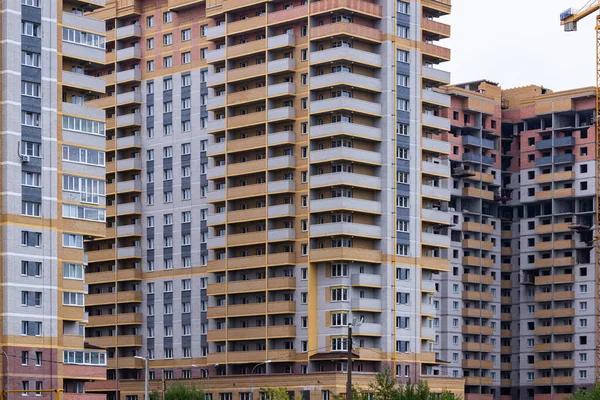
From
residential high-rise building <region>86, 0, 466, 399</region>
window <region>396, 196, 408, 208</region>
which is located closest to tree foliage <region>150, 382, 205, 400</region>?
residential high-rise building <region>86, 0, 466, 399</region>

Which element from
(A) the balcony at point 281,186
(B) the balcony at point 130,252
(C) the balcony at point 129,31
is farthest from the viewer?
(C) the balcony at point 129,31

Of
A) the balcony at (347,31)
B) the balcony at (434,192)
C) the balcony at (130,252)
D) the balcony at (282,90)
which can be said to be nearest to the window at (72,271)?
the balcony at (282,90)

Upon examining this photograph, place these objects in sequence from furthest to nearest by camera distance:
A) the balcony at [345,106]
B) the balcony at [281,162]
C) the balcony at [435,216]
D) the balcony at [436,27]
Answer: the balcony at [436,27] < the balcony at [435,216] < the balcony at [281,162] < the balcony at [345,106]

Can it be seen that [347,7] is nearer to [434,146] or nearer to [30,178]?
[434,146]

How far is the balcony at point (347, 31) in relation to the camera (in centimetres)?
16538

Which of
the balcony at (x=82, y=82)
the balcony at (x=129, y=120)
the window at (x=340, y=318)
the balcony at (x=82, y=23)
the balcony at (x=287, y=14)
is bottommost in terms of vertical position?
the window at (x=340, y=318)

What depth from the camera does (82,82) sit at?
142m

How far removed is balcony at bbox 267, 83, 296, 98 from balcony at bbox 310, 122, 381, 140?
5874 millimetres

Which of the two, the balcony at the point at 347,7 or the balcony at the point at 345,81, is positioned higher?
the balcony at the point at 347,7

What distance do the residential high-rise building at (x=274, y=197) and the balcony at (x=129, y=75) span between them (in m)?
0.26

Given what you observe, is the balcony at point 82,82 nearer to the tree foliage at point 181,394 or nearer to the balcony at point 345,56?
the balcony at point 345,56

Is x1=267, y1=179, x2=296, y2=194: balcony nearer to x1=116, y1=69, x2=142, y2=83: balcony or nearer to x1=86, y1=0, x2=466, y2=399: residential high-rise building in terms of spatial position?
x1=86, y1=0, x2=466, y2=399: residential high-rise building

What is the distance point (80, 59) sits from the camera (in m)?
142

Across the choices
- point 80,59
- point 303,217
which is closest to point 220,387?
point 303,217
